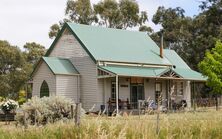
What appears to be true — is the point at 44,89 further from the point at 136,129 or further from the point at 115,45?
the point at 136,129

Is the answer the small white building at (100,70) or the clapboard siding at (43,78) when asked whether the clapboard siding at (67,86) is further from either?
the clapboard siding at (43,78)

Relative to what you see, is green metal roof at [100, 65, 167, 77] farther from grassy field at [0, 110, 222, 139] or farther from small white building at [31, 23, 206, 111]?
grassy field at [0, 110, 222, 139]

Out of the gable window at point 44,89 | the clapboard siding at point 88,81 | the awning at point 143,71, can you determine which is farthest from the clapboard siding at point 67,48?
the gable window at point 44,89

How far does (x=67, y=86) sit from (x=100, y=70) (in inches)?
118

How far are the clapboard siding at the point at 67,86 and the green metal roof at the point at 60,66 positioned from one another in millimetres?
400

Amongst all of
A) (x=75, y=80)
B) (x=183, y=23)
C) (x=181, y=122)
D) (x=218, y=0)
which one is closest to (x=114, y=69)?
(x=75, y=80)

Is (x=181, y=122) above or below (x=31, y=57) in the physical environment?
below

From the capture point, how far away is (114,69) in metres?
36.6

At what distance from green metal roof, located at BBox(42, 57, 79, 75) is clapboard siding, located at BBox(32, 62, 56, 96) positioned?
1.47 ft

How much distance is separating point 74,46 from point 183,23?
33.4m

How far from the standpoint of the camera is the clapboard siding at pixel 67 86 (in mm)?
36822

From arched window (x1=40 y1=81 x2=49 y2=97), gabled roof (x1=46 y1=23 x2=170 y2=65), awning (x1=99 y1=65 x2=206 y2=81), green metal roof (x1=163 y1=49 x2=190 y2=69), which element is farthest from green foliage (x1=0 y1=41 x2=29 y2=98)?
awning (x1=99 y1=65 x2=206 y2=81)

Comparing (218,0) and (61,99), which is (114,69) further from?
(218,0)

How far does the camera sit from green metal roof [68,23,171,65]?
38.4 metres
